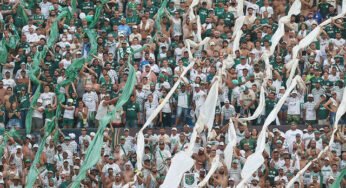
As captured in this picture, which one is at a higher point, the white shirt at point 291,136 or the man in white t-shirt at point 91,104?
the man in white t-shirt at point 91,104

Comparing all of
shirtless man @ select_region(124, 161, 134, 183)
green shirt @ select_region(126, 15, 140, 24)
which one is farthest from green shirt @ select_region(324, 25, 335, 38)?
shirtless man @ select_region(124, 161, 134, 183)

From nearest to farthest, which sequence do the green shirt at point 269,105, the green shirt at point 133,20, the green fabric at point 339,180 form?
the green fabric at point 339,180 < the green shirt at point 269,105 < the green shirt at point 133,20

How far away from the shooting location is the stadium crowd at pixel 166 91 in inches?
1913

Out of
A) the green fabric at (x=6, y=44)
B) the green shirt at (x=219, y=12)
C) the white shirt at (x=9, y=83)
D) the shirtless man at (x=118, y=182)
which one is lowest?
the shirtless man at (x=118, y=182)

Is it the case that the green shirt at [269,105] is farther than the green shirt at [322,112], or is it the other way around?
the green shirt at [269,105]

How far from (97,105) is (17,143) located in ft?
7.74

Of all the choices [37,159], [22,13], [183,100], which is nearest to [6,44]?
[22,13]

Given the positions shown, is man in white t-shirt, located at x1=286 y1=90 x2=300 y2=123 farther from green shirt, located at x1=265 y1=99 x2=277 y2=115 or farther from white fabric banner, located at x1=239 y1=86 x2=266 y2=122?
white fabric banner, located at x1=239 y1=86 x2=266 y2=122

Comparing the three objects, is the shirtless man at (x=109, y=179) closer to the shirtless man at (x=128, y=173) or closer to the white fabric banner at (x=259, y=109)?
the shirtless man at (x=128, y=173)

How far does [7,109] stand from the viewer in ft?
169

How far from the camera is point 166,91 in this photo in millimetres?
50969

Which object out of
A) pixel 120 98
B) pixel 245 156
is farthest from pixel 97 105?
pixel 245 156

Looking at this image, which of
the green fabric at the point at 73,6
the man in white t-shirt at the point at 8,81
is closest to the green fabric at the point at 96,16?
the green fabric at the point at 73,6

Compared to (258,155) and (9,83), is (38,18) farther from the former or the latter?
(258,155)
